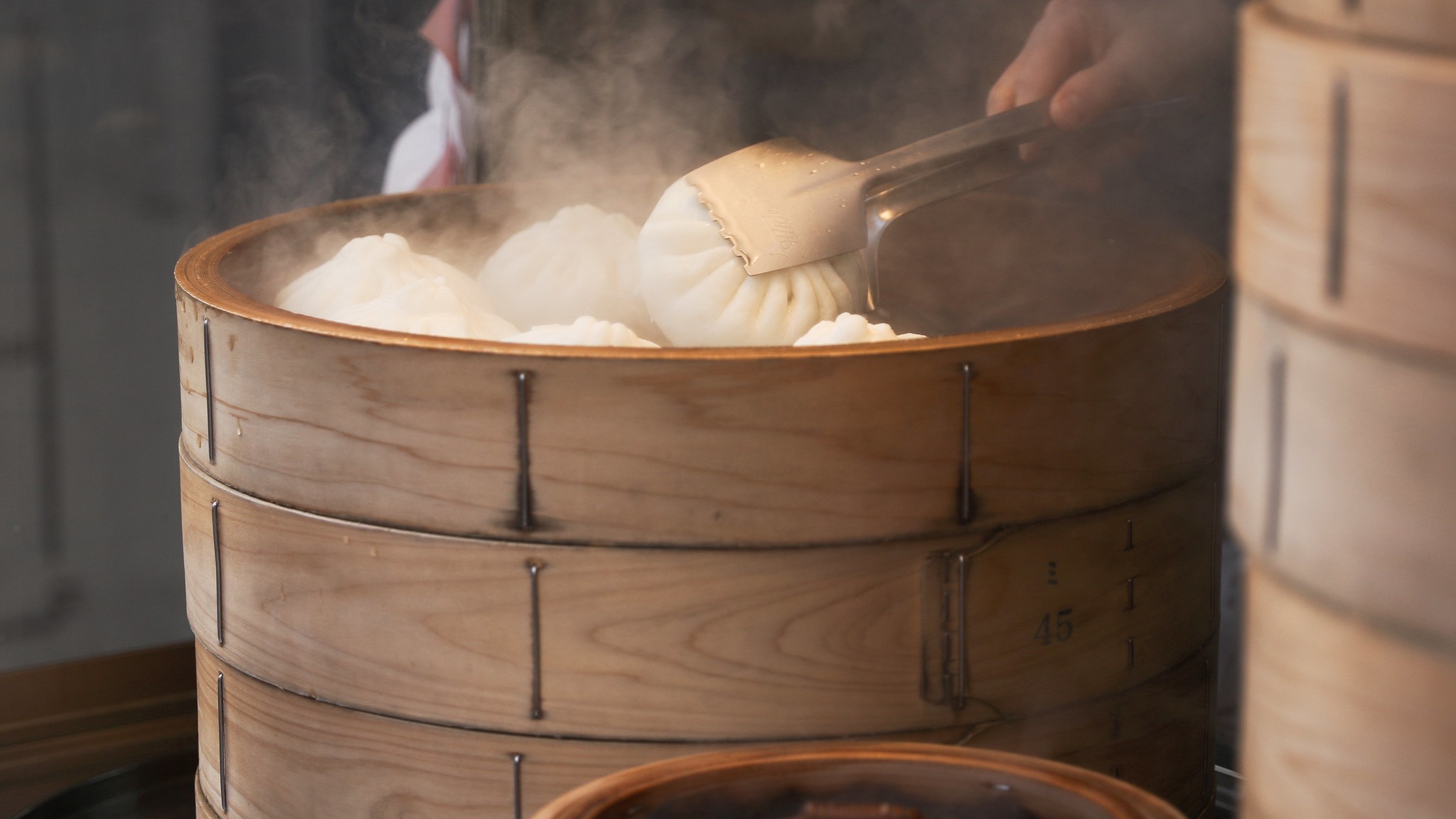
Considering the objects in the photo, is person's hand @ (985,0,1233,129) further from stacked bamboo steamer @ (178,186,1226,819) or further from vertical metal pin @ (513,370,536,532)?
vertical metal pin @ (513,370,536,532)

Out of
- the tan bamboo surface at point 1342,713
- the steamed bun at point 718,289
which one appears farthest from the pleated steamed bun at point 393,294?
the tan bamboo surface at point 1342,713

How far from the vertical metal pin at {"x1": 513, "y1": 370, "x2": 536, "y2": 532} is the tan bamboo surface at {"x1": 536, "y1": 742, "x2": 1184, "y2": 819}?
0.47 metres

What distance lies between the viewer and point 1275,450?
0.69 meters

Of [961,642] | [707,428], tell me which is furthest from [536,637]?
[961,642]

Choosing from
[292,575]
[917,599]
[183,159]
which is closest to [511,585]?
[292,575]

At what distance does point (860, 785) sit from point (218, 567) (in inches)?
38.5

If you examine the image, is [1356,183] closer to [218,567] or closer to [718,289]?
[718,289]

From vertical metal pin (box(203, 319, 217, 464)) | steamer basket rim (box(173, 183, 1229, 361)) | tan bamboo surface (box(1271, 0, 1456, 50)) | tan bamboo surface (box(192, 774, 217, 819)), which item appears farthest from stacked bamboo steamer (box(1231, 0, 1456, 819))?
tan bamboo surface (box(192, 774, 217, 819))

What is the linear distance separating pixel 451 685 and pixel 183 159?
6.49ft

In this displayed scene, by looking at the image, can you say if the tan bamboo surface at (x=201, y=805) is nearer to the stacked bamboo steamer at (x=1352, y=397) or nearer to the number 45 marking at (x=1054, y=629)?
the number 45 marking at (x=1054, y=629)

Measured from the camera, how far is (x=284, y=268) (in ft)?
6.88

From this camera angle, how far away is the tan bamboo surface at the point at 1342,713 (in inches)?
25.2

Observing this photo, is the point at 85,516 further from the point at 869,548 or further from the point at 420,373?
the point at 869,548

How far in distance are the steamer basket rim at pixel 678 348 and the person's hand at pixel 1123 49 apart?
11.2 inches
